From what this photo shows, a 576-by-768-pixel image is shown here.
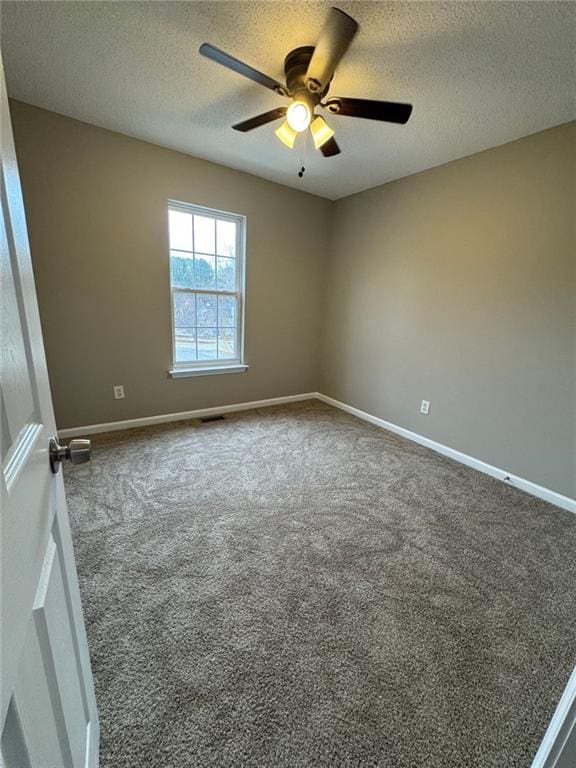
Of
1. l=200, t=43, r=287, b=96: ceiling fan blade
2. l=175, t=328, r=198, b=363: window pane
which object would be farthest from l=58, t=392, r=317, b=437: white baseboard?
l=200, t=43, r=287, b=96: ceiling fan blade

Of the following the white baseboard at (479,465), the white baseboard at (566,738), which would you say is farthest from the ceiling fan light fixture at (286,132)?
the white baseboard at (479,465)

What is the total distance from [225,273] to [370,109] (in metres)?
2.06

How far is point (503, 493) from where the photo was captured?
2.30 metres

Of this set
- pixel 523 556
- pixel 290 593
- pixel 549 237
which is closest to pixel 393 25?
pixel 549 237

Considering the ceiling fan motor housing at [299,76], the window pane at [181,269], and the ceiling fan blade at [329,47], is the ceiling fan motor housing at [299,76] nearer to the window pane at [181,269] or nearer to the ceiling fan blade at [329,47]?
the ceiling fan blade at [329,47]

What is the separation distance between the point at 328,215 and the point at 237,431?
2689 millimetres

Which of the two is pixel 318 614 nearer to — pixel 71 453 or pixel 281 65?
pixel 71 453

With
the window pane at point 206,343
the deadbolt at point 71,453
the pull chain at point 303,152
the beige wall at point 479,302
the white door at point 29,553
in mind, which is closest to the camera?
the white door at point 29,553

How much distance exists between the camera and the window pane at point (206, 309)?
3.21 meters

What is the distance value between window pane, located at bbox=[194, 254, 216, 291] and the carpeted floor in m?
1.80

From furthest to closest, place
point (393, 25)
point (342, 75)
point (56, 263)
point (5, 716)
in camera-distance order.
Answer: point (56, 263)
point (342, 75)
point (393, 25)
point (5, 716)

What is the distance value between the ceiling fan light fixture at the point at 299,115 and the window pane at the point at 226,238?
5.81 ft

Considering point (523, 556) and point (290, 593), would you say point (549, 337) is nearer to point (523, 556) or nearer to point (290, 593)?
point (523, 556)

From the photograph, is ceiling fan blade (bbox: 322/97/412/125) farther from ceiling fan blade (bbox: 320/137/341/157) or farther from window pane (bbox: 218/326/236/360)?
window pane (bbox: 218/326/236/360)
